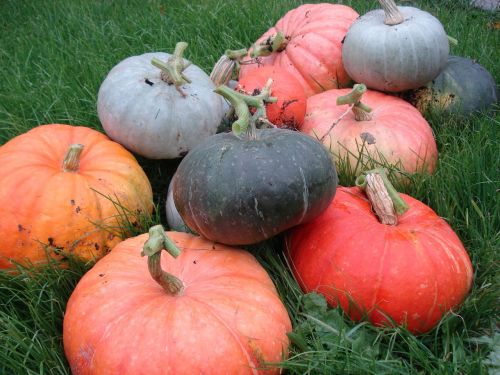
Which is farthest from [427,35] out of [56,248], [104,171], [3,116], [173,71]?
[3,116]

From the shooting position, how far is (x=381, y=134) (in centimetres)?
267

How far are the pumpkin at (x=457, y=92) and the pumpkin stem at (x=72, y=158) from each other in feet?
6.05

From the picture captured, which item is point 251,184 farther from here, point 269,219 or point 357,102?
point 357,102

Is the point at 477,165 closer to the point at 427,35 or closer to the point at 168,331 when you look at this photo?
the point at 427,35

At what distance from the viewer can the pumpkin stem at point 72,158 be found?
231 cm

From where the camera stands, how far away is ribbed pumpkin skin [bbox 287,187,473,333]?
193cm

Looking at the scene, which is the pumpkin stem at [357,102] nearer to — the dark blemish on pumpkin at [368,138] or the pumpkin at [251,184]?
the dark blemish on pumpkin at [368,138]

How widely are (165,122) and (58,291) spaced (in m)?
0.86

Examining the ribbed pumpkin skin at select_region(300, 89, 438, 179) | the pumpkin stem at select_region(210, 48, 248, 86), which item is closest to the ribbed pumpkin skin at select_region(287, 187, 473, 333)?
the ribbed pumpkin skin at select_region(300, 89, 438, 179)

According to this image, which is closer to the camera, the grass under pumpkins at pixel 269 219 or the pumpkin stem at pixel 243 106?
the grass under pumpkins at pixel 269 219

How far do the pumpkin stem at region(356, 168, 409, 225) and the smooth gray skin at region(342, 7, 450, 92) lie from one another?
1004 mm

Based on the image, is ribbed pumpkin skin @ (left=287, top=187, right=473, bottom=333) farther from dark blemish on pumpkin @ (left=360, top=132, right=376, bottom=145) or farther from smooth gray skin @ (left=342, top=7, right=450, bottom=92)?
smooth gray skin @ (left=342, top=7, right=450, bottom=92)

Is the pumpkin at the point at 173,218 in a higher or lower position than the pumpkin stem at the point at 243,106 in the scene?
lower

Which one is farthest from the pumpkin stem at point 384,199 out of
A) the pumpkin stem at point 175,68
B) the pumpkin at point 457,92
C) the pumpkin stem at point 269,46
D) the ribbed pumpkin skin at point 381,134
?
the pumpkin stem at point 269,46
